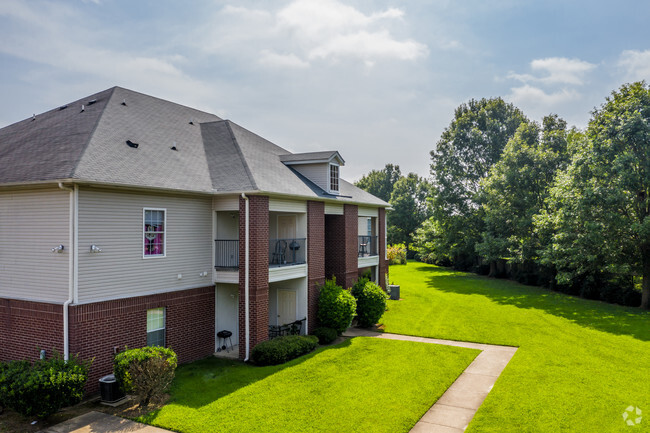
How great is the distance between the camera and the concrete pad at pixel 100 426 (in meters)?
9.18

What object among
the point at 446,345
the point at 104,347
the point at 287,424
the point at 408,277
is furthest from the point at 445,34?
the point at 408,277

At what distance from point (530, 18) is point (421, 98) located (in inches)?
234

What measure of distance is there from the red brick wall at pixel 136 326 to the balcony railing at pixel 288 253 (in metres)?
2.90

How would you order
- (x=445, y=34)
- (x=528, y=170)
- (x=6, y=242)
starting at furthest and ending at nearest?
1. (x=528, y=170)
2. (x=445, y=34)
3. (x=6, y=242)

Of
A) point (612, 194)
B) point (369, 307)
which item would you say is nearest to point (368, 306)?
point (369, 307)

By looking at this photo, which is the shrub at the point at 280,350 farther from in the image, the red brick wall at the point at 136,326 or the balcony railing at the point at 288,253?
the balcony railing at the point at 288,253

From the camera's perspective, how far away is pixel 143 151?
14.1 metres

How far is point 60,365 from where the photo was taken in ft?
32.7

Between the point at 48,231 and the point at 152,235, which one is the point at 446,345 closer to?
the point at 152,235

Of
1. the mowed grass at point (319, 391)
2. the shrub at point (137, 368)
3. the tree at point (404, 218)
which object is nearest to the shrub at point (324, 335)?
the mowed grass at point (319, 391)

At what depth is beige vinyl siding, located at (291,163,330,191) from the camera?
19516 millimetres

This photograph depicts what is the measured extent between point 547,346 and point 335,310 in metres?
8.27

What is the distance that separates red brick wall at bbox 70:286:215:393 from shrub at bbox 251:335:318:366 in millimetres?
2326

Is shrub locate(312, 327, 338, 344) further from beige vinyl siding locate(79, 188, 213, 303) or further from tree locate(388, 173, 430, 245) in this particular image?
tree locate(388, 173, 430, 245)
